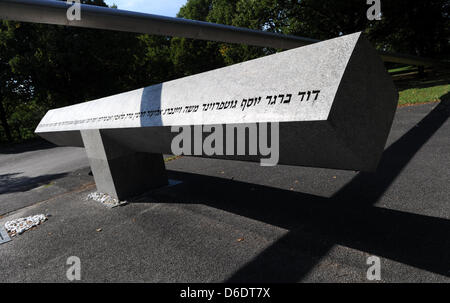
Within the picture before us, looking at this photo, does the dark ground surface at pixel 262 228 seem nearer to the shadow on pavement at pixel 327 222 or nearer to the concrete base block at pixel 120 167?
the shadow on pavement at pixel 327 222

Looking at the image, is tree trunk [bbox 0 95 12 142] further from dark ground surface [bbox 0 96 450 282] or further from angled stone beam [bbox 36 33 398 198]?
angled stone beam [bbox 36 33 398 198]

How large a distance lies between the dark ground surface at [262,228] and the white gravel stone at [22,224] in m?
0.18

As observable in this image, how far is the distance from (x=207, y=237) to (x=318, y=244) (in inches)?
51.3

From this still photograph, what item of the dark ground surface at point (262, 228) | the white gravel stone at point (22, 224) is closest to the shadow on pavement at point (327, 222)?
the dark ground surface at point (262, 228)

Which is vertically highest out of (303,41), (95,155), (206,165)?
(303,41)

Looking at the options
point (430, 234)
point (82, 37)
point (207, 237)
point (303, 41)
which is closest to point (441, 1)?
point (303, 41)

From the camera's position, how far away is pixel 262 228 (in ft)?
11.3

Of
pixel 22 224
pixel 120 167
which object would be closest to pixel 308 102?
pixel 120 167

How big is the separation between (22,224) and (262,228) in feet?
13.4

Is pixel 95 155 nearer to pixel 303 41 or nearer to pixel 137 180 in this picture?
pixel 137 180

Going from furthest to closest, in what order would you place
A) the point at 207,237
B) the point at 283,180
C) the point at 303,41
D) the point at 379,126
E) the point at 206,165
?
1. the point at 206,165
2. the point at 283,180
3. the point at 303,41
4. the point at 207,237
5. the point at 379,126

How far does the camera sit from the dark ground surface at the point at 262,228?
2631 mm

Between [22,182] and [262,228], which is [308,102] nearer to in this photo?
[262,228]
